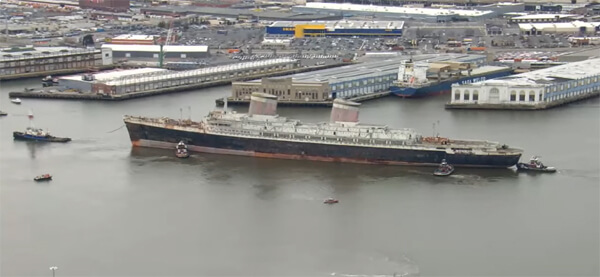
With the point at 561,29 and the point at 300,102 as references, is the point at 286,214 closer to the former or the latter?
the point at 300,102

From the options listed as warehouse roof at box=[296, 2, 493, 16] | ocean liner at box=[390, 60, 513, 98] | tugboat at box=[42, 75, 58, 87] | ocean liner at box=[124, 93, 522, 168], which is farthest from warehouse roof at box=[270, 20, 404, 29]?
ocean liner at box=[124, 93, 522, 168]

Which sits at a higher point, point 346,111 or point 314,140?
point 346,111

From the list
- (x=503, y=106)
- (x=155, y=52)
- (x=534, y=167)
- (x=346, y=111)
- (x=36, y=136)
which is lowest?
(x=36, y=136)

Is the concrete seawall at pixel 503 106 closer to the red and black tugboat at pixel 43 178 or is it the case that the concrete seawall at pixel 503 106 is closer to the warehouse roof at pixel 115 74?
the warehouse roof at pixel 115 74

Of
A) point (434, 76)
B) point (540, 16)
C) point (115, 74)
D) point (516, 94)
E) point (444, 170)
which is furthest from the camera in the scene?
point (540, 16)

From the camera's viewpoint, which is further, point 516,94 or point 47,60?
point 47,60

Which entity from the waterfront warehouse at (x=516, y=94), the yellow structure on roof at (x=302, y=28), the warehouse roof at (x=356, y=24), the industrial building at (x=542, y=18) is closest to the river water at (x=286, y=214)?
the waterfront warehouse at (x=516, y=94)

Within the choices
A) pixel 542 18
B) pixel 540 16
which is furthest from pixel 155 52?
pixel 540 16

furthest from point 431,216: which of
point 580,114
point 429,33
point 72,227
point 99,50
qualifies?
point 429,33
